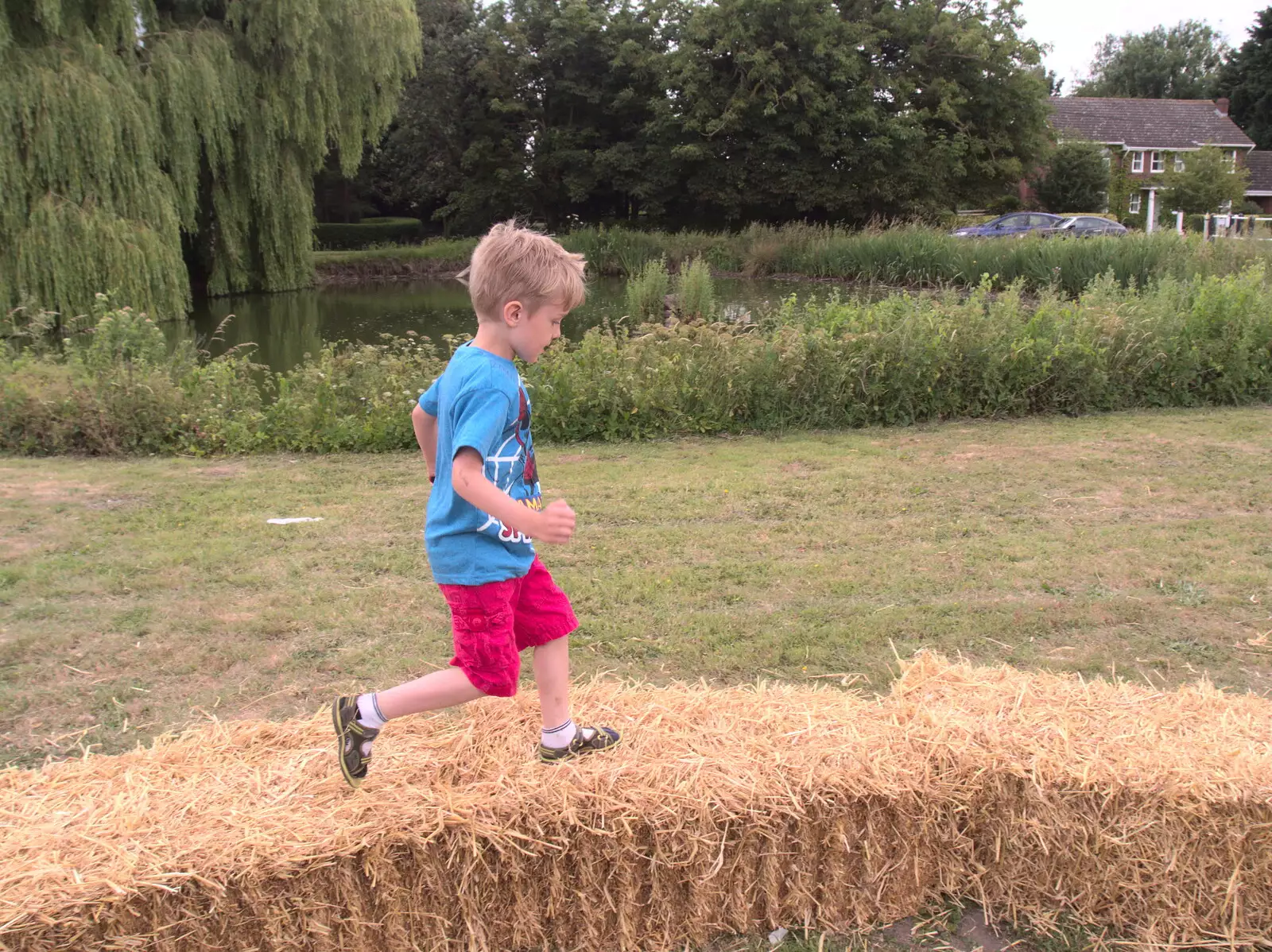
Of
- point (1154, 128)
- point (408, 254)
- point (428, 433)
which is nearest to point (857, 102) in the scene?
point (408, 254)

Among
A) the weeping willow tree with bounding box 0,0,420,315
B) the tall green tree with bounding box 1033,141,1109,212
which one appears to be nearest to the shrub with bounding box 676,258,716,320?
the weeping willow tree with bounding box 0,0,420,315

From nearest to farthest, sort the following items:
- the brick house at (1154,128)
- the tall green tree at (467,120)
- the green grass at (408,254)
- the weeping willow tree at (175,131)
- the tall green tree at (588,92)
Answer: the weeping willow tree at (175,131) → the green grass at (408,254) → the tall green tree at (588,92) → the tall green tree at (467,120) → the brick house at (1154,128)

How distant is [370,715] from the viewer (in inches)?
111

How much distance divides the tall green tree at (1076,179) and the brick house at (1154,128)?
393 inches

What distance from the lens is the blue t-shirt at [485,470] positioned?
2.65 meters

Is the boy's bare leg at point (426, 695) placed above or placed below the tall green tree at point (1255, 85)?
below

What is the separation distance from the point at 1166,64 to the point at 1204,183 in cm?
5108

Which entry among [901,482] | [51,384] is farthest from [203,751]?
[51,384]

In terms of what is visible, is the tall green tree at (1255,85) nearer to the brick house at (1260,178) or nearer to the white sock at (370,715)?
the brick house at (1260,178)

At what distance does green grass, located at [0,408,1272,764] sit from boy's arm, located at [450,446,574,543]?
1629 mm

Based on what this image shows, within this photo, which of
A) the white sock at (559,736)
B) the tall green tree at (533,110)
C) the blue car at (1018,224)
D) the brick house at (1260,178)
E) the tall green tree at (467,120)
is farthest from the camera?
the brick house at (1260,178)

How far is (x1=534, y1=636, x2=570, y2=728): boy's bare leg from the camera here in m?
2.96

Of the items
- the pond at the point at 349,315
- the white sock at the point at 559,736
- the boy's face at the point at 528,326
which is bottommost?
the white sock at the point at 559,736

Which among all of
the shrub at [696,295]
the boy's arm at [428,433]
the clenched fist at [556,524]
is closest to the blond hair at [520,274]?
the boy's arm at [428,433]
